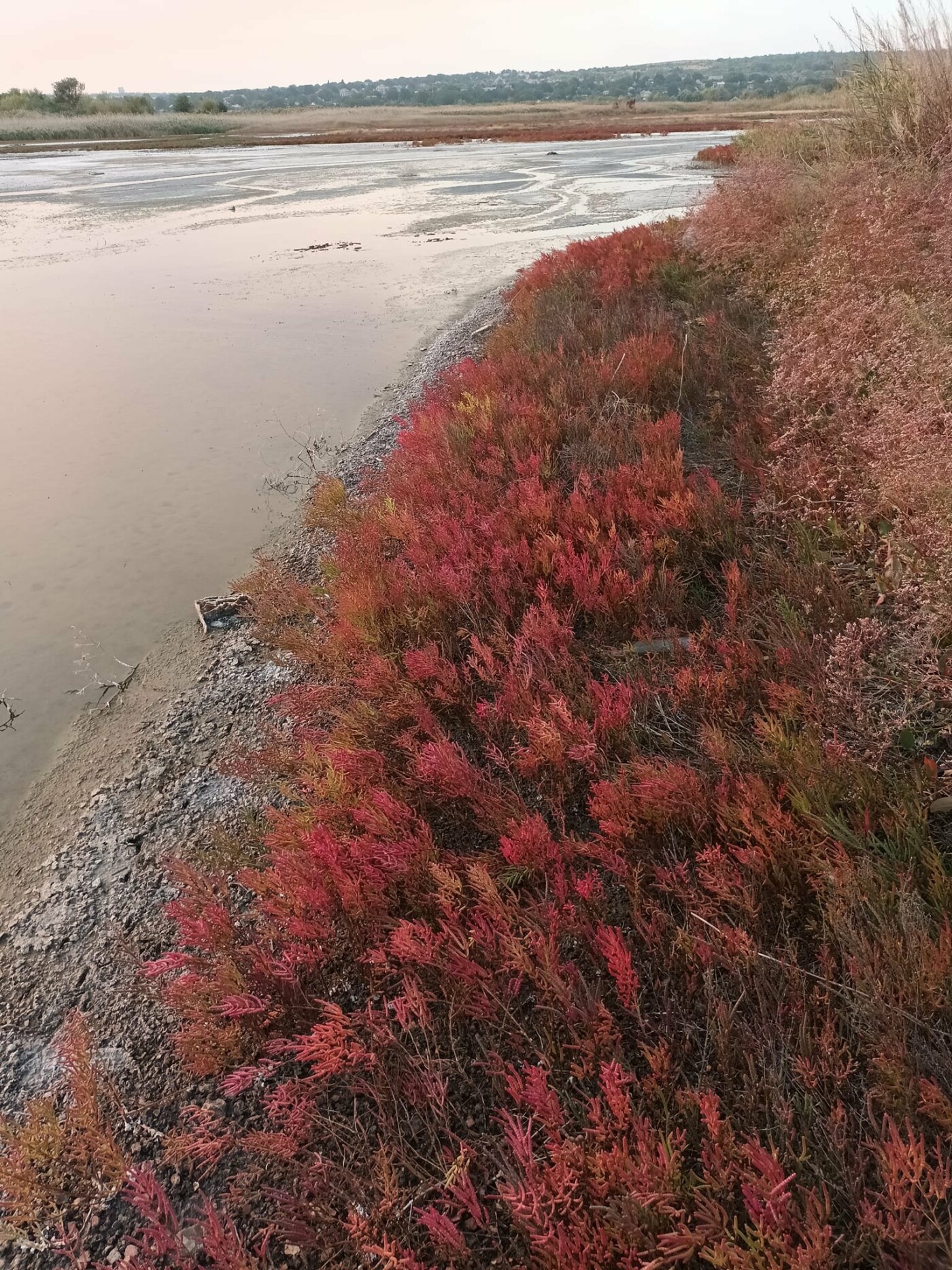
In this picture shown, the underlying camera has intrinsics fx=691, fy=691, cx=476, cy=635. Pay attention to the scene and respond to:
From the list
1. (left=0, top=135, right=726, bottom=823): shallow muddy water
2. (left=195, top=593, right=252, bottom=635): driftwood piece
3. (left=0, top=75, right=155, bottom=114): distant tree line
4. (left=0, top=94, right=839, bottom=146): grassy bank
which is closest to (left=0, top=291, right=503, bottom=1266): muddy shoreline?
(left=195, top=593, right=252, bottom=635): driftwood piece

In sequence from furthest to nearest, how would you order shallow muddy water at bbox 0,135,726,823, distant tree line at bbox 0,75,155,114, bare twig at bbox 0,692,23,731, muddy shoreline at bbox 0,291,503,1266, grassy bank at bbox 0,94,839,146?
distant tree line at bbox 0,75,155,114 → grassy bank at bbox 0,94,839,146 → shallow muddy water at bbox 0,135,726,823 → bare twig at bbox 0,692,23,731 → muddy shoreline at bbox 0,291,503,1266

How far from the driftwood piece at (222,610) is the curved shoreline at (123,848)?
0.42ft

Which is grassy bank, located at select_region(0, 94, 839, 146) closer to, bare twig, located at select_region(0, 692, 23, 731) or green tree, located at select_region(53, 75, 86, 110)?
green tree, located at select_region(53, 75, 86, 110)

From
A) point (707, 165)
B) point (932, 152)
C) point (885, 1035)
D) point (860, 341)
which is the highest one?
point (707, 165)

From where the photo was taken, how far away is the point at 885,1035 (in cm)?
209

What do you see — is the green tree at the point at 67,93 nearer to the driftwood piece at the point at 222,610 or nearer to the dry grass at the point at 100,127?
the dry grass at the point at 100,127

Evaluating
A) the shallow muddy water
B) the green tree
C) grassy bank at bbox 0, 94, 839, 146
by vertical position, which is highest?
the green tree

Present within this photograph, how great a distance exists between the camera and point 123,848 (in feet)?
12.8

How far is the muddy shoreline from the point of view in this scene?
9.29 ft

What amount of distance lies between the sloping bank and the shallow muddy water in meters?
2.24

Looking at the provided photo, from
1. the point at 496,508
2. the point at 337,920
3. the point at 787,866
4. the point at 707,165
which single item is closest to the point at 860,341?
the point at 496,508

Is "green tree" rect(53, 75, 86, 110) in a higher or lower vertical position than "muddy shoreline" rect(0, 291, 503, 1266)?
higher

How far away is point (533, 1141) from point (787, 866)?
4.38ft

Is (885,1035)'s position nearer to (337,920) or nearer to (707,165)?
(337,920)
